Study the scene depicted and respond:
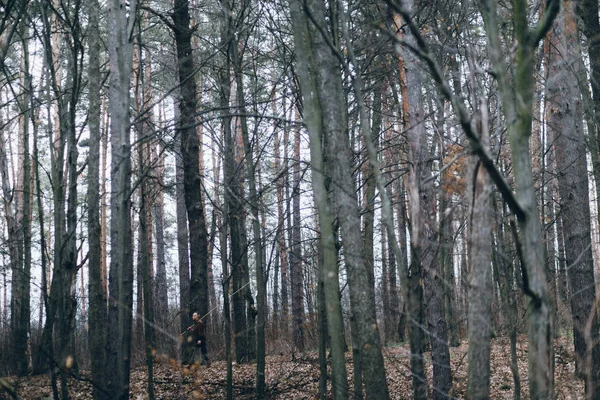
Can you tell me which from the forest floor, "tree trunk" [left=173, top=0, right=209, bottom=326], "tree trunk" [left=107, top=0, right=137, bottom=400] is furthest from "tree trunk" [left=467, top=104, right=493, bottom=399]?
"tree trunk" [left=173, top=0, right=209, bottom=326]

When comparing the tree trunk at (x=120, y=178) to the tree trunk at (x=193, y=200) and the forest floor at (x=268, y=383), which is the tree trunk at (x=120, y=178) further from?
the tree trunk at (x=193, y=200)

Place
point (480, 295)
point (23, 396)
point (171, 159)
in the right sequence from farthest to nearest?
point (171, 159), point (23, 396), point (480, 295)

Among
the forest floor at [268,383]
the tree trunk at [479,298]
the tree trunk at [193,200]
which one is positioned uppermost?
the tree trunk at [193,200]

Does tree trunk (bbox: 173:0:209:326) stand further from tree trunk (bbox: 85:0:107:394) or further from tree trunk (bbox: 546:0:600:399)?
tree trunk (bbox: 546:0:600:399)

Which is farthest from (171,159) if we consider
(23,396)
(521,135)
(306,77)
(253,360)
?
(521,135)

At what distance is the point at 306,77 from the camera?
4.60m

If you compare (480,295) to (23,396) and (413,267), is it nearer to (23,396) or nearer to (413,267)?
(413,267)

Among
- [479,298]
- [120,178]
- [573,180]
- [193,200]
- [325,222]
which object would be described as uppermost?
[193,200]

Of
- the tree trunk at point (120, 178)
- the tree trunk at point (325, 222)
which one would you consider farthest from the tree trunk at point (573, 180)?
the tree trunk at point (120, 178)

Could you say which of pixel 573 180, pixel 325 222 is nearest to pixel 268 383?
pixel 573 180

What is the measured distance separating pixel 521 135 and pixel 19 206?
1698 cm

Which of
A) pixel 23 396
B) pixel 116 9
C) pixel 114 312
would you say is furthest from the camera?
pixel 23 396

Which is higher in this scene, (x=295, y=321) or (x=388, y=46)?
(x=388, y=46)

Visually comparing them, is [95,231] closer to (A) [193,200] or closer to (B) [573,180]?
(A) [193,200]
